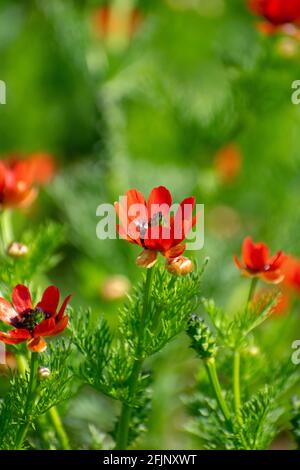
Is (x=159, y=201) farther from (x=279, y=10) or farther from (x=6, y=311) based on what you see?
(x=279, y=10)

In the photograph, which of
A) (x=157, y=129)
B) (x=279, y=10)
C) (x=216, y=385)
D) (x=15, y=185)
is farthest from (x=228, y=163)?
(x=216, y=385)

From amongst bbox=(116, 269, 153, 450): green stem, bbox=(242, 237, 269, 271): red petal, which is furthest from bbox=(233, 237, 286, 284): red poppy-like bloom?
bbox=(116, 269, 153, 450): green stem

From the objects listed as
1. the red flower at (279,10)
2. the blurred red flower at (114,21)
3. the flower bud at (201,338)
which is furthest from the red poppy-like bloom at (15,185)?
the blurred red flower at (114,21)

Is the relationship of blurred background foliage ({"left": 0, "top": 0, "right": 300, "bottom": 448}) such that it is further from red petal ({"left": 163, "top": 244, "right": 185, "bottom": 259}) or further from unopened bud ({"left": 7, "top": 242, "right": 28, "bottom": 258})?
red petal ({"left": 163, "top": 244, "right": 185, "bottom": 259})

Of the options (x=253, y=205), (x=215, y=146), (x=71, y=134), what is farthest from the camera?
(x=71, y=134)

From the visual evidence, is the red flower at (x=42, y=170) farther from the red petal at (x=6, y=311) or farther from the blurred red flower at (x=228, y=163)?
the red petal at (x=6, y=311)
